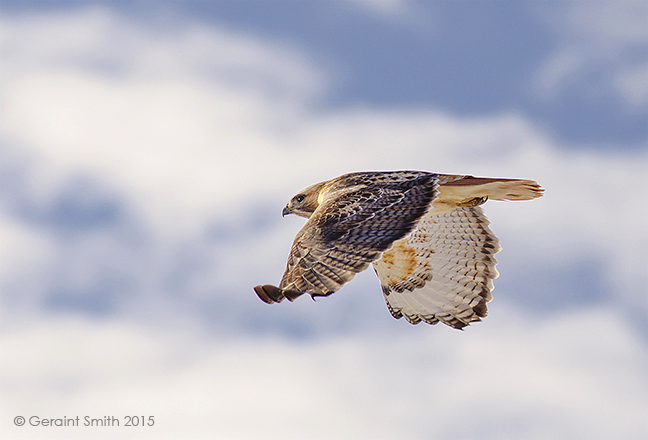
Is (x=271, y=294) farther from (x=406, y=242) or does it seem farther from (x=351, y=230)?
(x=406, y=242)

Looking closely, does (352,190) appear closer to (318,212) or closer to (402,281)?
(318,212)

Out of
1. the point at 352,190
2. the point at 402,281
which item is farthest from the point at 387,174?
the point at 402,281

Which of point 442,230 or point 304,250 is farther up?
point 442,230

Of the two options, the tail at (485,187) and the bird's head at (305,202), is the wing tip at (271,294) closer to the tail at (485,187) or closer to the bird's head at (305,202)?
the tail at (485,187)

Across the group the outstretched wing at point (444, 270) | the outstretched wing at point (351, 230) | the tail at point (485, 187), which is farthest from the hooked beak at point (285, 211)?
the tail at point (485, 187)

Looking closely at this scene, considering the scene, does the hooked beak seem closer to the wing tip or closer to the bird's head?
the bird's head

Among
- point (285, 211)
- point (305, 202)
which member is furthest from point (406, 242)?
point (285, 211)
